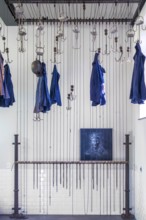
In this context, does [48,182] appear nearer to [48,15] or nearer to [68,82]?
[68,82]

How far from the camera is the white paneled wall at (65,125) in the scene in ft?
15.3

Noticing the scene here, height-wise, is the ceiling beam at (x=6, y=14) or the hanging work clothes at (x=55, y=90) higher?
the ceiling beam at (x=6, y=14)

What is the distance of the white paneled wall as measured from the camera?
4676 mm

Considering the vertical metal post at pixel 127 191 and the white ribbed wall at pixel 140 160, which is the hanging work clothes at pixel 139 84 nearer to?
the white ribbed wall at pixel 140 160

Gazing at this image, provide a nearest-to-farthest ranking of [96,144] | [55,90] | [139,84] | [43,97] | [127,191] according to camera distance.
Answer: [139,84] < [43,97] < [55,90] < [127,191] < [96,144]

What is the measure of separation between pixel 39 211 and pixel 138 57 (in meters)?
2.87

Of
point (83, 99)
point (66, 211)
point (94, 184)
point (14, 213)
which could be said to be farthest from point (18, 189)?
point (83, 99)

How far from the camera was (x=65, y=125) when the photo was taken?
4.74m

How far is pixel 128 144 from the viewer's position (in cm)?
461

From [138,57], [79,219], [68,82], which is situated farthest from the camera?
[68,82]

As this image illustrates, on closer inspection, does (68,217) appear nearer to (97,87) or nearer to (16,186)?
(16,186)

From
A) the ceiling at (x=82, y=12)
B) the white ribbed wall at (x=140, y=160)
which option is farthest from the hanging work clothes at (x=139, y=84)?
→ the ceiling at (x=82, y=12)

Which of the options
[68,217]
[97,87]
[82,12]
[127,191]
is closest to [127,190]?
[127,191]

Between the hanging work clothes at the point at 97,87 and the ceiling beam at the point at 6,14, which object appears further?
the hanging work clothes at the point at 97,87
